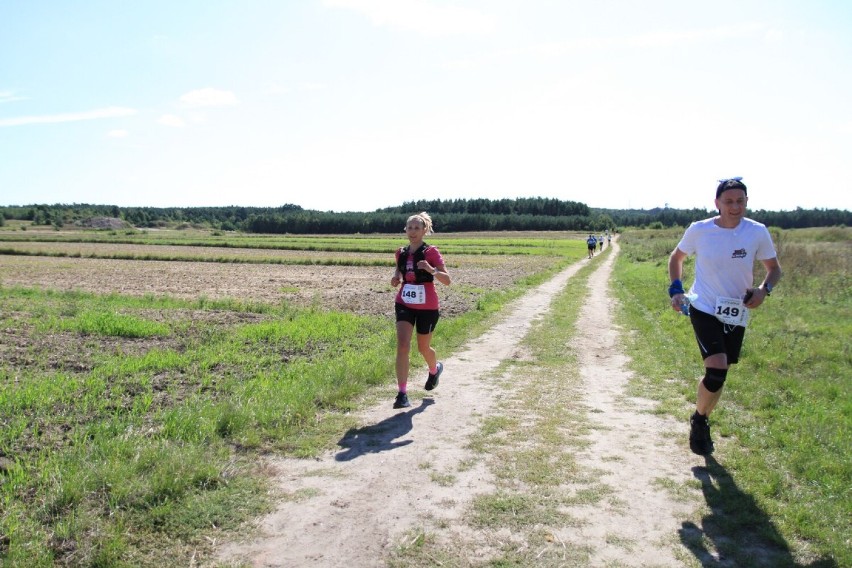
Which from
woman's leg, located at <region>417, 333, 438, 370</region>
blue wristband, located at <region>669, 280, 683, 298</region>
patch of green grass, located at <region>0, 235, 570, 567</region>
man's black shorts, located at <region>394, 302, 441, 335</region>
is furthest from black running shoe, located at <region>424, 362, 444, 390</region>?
blue wristband, located at <region>669, 280, 683, 298</region>

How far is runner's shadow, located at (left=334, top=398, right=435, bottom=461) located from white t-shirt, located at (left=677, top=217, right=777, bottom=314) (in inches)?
120

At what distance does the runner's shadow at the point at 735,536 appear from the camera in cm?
336

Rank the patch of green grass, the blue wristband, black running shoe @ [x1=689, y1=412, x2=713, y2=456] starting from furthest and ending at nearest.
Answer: the blue wristband
black running shoe @ [x1=689, y1=412, x2=713, y2=456]
the patch of green grass

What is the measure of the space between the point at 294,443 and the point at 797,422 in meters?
5.08

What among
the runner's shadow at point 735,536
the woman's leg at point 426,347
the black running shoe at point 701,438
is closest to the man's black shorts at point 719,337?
the black running shoe at point 701,438

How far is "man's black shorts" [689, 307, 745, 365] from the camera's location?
4906 mm

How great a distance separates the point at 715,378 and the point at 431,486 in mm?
2613

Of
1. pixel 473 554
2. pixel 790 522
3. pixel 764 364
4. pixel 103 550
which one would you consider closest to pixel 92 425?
pixel 103 550

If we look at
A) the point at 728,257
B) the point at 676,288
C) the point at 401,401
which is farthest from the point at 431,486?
the point at 728,257

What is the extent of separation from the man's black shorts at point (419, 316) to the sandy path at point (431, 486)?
91 centimetres

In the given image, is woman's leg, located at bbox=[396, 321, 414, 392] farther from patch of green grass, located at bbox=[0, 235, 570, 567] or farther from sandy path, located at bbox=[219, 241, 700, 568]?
patch of green grass, located at bbox=[0, 235, 570, 567]

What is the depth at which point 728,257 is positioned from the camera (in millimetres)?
4887

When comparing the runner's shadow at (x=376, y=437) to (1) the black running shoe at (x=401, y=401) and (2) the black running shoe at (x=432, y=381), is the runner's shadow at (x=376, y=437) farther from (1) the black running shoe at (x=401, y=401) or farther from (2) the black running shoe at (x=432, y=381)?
(2) the black running shoe at (x=432, y=381)

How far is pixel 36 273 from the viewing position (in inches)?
1137
